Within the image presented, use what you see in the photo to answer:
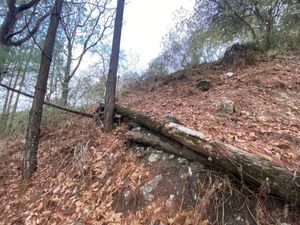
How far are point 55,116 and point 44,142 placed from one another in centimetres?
110

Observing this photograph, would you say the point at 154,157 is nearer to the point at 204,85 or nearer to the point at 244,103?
the point at 244,103

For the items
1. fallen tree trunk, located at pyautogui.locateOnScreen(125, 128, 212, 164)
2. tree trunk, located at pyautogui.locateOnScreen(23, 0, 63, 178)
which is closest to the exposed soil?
fallen tree trunk, located at pyautogui.locateOnScreen(125, 128, 212, 164)

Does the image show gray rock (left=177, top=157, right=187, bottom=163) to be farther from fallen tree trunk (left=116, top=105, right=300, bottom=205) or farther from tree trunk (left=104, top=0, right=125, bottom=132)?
tree trunk (left=104, top=0, right=125, bottom=132)

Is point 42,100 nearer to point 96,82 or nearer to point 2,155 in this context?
point 2,155

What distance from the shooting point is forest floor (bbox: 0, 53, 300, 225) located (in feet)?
9.77

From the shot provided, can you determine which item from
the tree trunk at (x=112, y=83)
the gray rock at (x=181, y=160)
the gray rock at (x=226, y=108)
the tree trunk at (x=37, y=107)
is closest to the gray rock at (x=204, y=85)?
the gray rock at (x=226, y=108)

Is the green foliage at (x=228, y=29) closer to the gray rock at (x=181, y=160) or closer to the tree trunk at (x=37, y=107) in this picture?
the tree trunk at (x=37, y=107)

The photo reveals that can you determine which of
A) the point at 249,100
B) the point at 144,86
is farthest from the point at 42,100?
the point at 249,100

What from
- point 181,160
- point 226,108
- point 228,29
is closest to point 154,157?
point 181,160

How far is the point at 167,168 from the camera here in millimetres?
3586

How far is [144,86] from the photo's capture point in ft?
27.6

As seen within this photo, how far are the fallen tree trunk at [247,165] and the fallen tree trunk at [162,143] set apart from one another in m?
0.07

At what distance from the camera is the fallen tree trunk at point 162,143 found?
351cm

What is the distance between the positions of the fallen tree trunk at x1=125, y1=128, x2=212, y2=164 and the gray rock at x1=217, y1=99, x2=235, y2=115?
150 centimetres
